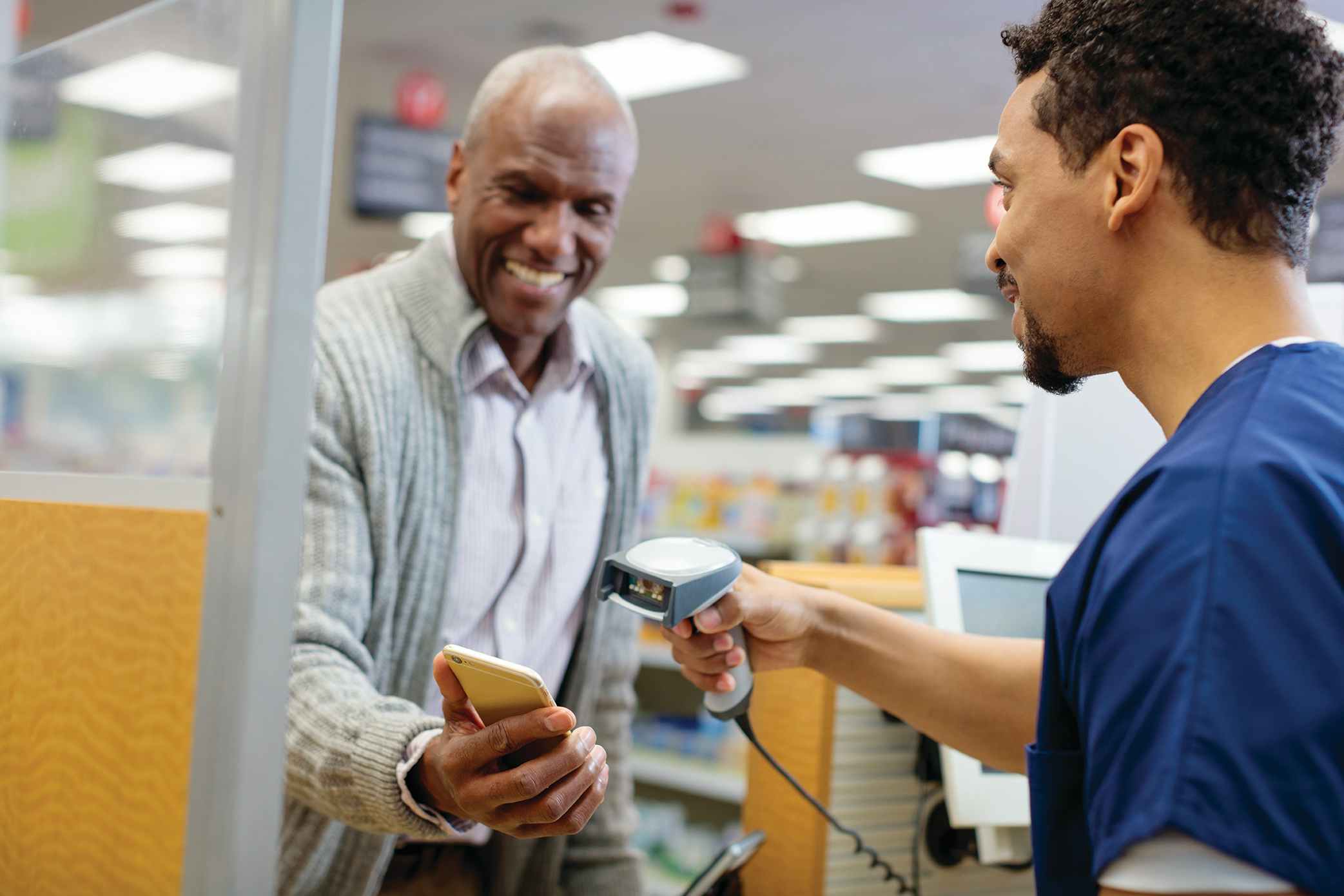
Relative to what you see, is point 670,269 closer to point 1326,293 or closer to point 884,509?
point 884,509

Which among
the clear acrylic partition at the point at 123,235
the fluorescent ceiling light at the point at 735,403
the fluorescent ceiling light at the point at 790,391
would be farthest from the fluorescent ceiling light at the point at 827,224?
the fluorescent ceiling light at the point at 735,403

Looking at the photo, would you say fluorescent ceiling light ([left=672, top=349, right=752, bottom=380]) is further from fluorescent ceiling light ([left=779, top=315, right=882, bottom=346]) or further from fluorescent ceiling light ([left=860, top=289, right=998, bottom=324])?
fluorescent ceiling light ([left=860, top=289, right=998, bottom=324])

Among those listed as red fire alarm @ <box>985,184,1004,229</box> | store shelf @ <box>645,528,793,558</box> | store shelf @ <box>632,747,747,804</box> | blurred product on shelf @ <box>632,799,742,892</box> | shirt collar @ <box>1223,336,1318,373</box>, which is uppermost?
red fire alarm @ <box>985,184,1004,229</box>

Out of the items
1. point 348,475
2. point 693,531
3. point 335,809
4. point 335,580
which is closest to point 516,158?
point 348,475

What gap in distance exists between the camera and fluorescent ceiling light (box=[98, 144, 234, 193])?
3.28ft

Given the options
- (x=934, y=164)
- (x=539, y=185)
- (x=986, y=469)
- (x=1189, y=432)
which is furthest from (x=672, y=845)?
(x=934, y=164)

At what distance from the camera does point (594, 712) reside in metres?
1.93

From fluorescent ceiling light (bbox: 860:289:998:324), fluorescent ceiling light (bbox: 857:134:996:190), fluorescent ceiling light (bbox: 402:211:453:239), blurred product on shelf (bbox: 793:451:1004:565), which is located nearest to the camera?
blurred product on shelf (bbox: 793:451:1004:565)

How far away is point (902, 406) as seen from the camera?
72.3ft

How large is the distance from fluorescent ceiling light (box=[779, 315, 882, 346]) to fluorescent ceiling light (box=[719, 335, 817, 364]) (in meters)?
0.43

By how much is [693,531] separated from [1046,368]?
4.44m

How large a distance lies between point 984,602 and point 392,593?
845 mm

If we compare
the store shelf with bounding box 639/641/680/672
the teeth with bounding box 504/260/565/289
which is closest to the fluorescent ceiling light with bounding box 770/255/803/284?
the store shelf with bounding box 639/641/680/672

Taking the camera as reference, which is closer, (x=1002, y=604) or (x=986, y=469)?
(x=1002, y=604)
